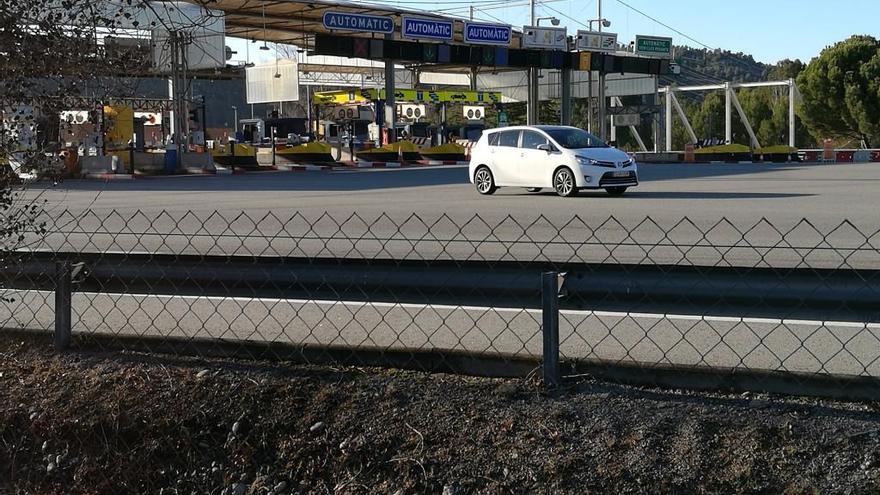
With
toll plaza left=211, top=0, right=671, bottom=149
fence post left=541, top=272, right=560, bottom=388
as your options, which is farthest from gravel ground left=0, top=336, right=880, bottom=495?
toll plaza left=211, top=0, right=671, bottom=149

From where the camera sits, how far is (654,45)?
2253 inches

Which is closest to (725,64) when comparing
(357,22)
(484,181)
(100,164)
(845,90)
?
(845,90)

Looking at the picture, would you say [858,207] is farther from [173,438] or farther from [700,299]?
[173,438]

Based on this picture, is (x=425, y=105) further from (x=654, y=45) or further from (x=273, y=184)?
(x=273, y=184)

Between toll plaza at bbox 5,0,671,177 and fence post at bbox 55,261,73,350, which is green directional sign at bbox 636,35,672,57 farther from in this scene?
fence post at bbox 55,261,73,350

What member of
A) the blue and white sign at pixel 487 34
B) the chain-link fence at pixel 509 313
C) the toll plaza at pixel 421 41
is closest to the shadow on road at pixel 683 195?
the chain-link fence at pixel 509 313

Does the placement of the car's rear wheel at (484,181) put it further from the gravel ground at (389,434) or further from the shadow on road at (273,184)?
the gravel ground at (389,434)

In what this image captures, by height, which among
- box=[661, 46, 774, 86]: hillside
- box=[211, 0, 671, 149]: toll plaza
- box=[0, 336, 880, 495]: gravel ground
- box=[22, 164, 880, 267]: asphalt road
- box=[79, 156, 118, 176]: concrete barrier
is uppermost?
box=[661, 46, 774, 86]: hillside

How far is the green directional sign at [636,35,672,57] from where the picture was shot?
56812mm

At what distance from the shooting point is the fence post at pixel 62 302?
16.5ft

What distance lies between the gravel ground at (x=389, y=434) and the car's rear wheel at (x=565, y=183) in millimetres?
15746

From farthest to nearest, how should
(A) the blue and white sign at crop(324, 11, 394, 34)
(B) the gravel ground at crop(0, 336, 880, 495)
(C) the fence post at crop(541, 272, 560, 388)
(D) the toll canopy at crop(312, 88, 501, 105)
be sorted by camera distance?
(D) the toll canopy at crop(312, 88, 501, 105) → (A) the blue and white sign at crop(324, 11, 394, 34) → (C) the fence post at crop(541, 272, 560, 388) → (B) the gravel ground at crop(0, 336, 880, 495)

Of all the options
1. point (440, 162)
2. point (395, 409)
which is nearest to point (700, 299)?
point (395, 409)

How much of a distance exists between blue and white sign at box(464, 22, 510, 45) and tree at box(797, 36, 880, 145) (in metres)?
28.1
